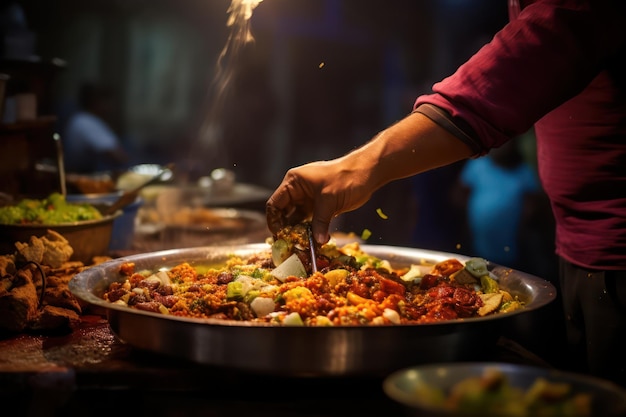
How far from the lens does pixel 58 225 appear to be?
3539 millimetres

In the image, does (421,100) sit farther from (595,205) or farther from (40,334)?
(40,334)

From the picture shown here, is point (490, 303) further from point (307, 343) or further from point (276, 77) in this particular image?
point (276, 77)

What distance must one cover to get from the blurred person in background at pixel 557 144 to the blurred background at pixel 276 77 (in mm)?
6093

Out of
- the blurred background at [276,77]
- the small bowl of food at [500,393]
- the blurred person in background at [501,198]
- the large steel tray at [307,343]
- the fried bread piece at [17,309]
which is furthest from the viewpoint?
the blurred background at [276,77]

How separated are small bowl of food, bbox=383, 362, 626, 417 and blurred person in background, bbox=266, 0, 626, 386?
3.75 ft

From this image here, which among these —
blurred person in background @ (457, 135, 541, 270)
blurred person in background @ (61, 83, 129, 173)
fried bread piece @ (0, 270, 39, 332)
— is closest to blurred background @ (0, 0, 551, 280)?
blurred person in background @ (457, 135, 541, 270)

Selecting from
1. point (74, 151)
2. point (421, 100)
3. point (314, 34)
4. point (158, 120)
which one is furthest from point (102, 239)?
point (158, 120)

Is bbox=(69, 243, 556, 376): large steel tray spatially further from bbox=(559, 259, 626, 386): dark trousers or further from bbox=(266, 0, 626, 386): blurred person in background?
bbox=(559, 259, 626, 386): dark trousers

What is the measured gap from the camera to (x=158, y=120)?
1681 cm

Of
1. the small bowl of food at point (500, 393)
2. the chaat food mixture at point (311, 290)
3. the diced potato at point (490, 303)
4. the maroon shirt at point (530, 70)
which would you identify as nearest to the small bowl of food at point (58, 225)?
the chaat food mixture at point (311, 290)

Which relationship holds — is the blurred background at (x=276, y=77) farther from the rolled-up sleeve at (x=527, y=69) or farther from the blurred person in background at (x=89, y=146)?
the rolled-up sleeve at (x=527, y=69)

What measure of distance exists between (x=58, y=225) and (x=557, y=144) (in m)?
2.66

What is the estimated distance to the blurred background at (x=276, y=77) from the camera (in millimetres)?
10352

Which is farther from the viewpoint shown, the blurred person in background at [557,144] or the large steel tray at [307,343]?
the blurred person in background at [557,144]
